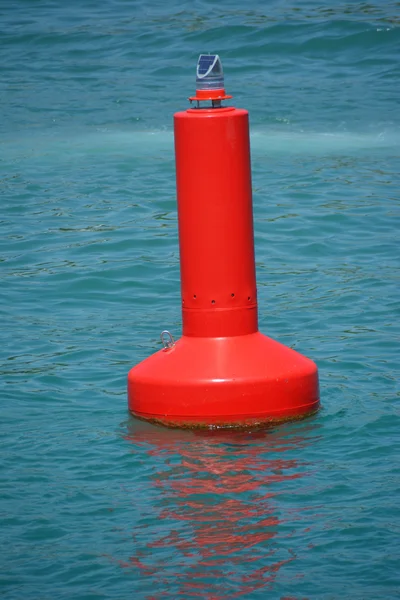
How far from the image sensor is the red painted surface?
17.0 feet

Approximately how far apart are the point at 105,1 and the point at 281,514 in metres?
16.5

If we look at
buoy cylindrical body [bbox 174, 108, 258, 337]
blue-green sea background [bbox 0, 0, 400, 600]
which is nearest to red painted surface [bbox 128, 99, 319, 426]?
buoy cylindrical body [bbox 174, 108, 258, 337]

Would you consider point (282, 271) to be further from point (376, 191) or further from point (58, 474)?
point (58, 474)

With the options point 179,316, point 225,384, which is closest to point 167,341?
point 225,384

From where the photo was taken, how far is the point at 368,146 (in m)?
11.8

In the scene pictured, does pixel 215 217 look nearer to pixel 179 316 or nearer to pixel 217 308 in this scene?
pixel 217 308

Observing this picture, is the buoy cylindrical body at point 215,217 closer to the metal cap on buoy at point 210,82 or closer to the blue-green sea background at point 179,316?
the metal cap on buoy at point 210,82

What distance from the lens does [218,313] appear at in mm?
5332

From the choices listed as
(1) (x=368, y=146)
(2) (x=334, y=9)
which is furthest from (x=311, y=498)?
(2) (x=334, y=9)

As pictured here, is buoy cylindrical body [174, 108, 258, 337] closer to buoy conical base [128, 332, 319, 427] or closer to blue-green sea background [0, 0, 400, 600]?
buoy conical base [128, 332, 319, 427]

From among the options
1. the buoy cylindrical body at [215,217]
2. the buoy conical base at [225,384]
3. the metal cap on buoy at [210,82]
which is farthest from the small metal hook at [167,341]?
the metal cap on buoy at [210,82]

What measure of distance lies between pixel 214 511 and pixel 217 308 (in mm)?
1114

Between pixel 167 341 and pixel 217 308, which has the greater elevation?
pixel 217 308

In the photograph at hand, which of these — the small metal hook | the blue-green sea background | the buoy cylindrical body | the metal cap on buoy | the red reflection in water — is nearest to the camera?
the red reflection in water
